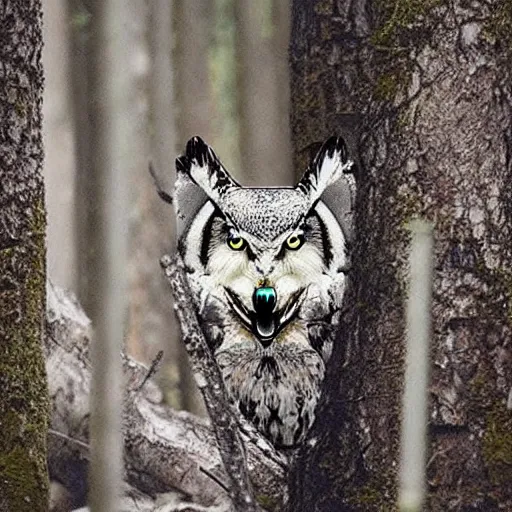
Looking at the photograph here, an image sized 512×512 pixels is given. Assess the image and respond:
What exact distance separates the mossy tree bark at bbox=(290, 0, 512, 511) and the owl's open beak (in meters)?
0.12

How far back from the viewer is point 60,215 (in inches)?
71.4

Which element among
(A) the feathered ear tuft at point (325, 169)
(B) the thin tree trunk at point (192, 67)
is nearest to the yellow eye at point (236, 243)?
(A) the feathered ear tuft at point (325, 169)

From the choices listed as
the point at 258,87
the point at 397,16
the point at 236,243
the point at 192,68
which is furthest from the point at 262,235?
the point at 258,87

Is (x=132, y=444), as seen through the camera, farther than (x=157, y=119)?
No

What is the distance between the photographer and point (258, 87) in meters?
3.24

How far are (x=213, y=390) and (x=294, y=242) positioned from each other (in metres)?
0.25

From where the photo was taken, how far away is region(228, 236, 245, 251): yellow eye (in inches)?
→ 56.5

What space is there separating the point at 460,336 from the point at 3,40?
74 cm

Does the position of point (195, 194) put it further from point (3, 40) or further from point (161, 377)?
point (161, 377)

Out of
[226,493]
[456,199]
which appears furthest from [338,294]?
[226,493]

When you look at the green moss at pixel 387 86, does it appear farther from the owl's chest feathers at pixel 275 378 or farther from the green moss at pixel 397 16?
the owl's chest feathers at pixel 275 378

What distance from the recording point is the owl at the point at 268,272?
1436mm

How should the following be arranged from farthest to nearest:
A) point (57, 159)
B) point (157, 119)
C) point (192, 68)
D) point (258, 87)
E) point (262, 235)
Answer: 1. point (258, 87)
2. point (192, 68)
3. point (157, 119)
4. point (57, 159)
5. point (262, 235)

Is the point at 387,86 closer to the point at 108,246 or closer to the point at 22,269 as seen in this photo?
the point at 108,246
